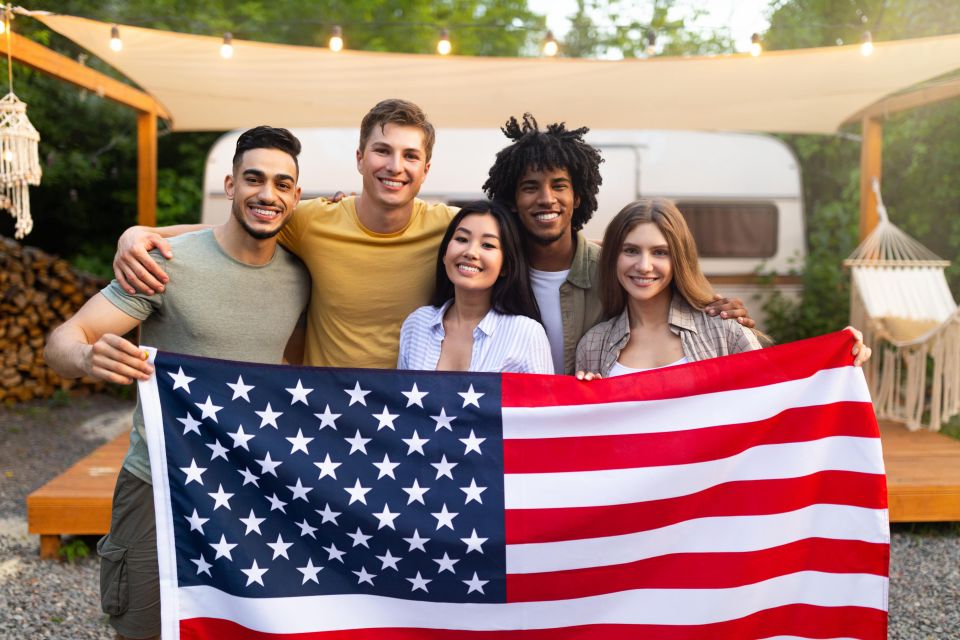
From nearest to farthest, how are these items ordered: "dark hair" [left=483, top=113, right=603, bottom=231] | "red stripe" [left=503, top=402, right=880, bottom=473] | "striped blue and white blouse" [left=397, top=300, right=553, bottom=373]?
1. "red stripe" [left=503, top=402, right=880, bottom=473]
2. "striped blue and white blouse" [left=397, top=300, right=553, bottom=373]
3. "dark hair" [left=483, top=113, right=603, bottom=231]

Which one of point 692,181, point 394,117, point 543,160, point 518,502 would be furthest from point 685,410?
point 692,181

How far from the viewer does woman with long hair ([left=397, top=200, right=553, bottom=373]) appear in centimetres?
270

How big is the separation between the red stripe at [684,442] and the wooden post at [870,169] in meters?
5.00

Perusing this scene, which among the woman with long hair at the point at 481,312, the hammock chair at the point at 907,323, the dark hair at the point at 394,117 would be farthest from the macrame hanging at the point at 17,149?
the hammock chair at the point at 907,323

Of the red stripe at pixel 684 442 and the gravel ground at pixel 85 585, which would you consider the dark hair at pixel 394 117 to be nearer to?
the red stripe at pixel 684 442

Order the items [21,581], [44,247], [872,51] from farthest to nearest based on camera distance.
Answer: [44,247], [872,51], [21,581]

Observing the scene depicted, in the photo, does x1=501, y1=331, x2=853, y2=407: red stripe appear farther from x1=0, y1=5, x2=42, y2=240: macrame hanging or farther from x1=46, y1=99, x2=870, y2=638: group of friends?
x1=0, y1=5, x2=42, y2=240: macrame hanging

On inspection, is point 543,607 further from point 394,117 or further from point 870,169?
point 870,169

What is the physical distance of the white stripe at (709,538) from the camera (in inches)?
98.1

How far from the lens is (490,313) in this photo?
2.76 meters

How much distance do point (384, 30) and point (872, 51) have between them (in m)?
9.16

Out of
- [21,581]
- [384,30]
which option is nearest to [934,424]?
[21,581]

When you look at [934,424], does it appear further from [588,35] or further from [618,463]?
[588,35]

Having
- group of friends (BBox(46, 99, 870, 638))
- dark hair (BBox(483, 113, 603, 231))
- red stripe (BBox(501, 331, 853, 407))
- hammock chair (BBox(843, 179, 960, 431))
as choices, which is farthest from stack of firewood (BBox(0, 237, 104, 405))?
hammock chair (BBox(843, 179, 960, 431))
